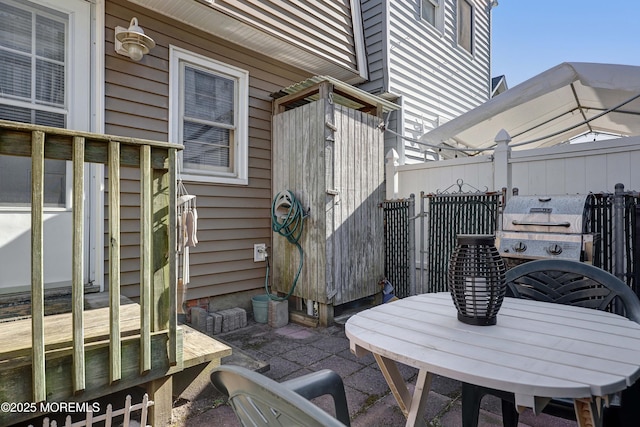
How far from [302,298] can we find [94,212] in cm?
224

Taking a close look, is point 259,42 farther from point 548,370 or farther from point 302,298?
point 548,370

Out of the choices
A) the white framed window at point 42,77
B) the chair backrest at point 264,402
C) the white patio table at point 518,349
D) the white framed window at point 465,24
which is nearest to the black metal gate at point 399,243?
the white patio table at point 518,349

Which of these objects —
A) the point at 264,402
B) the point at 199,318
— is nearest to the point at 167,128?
the point at 199,318

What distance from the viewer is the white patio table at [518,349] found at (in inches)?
37.0

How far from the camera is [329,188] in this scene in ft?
12.5

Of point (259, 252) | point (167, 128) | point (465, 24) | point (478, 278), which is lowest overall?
point (259, 252)

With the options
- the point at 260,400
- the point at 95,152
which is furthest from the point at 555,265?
the point at 95,152

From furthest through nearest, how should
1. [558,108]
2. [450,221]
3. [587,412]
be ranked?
[558,108] < [450,221] < [587,412]

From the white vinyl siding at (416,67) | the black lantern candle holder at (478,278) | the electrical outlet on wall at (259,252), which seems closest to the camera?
the black lantern candle holder at (478,278)

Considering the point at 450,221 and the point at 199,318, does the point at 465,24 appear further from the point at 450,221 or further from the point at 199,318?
the point at 199,318

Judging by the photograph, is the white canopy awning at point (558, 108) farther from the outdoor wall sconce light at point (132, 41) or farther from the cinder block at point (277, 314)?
the outdoor wall sconce light at point (132, 41)

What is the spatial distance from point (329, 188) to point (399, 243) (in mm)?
1307

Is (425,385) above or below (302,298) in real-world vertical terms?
above

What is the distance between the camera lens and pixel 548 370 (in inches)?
39.0
